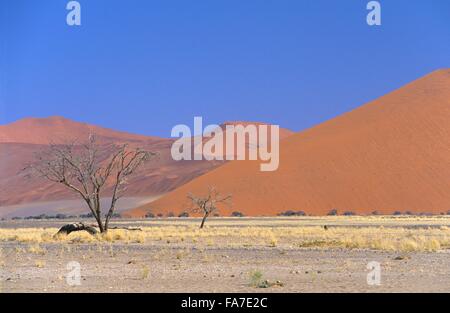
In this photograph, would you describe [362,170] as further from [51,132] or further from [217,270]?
[51,132]

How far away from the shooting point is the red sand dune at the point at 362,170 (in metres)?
79.4

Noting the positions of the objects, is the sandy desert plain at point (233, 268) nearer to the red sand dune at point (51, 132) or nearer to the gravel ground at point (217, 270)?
the gravel ground at point (217, 270)

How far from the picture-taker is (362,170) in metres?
84.2

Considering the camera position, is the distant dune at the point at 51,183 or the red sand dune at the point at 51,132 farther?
the red sand dune at the point at 51,132

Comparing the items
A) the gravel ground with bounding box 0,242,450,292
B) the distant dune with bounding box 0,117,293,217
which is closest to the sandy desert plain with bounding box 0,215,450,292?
the gravel ground with bounding box 0,242,450,292

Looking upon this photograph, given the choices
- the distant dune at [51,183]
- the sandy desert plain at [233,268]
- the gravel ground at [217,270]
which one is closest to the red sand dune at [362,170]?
the distant dune at [51,183]

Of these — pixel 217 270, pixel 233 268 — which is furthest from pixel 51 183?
pixel 217 270

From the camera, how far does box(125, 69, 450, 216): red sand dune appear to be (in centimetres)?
7944

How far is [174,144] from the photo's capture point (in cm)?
15900

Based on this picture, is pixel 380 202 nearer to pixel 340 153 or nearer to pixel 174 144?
pixel 340 153

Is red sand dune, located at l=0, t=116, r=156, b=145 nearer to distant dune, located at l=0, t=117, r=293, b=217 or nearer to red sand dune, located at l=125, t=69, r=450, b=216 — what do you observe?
distant dune, located at l=0, t=117, r=293, b=217

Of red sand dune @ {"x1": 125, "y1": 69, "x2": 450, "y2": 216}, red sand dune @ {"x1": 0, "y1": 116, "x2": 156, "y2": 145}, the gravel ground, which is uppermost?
red sand dune @ {"x1": 0, "y1": 116, "x2": 156, "y2": 145}

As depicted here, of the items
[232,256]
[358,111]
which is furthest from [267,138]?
[232,256]
